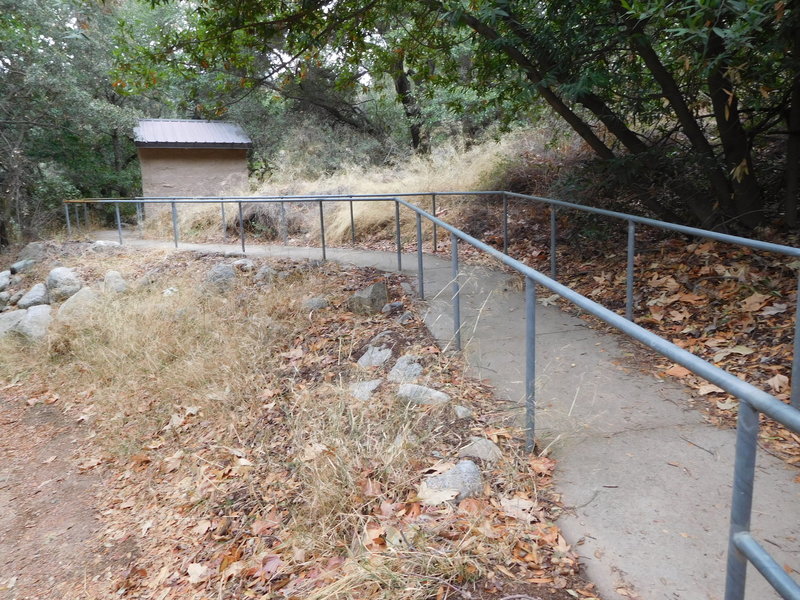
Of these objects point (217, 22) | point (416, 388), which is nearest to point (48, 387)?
point (217, 22)

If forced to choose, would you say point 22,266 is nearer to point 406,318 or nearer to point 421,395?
point 406,318

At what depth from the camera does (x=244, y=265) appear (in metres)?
8.75

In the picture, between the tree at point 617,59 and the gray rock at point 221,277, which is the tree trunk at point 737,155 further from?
the gray rock at point 221,277

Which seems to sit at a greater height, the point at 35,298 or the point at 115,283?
the point at 115,283

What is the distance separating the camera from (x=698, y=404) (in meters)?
3.54

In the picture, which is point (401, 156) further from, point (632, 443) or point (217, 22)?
point (632, 443)

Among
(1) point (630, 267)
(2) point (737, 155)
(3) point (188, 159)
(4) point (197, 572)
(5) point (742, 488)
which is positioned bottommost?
(4) point (197, 572)

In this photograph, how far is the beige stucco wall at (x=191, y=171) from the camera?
720 inches

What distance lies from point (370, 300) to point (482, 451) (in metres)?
3.21

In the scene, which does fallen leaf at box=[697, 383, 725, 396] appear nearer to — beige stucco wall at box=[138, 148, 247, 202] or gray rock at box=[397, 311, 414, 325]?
gray rock at box=[397, 311, 414, 325]

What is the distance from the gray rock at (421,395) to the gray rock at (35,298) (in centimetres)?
808

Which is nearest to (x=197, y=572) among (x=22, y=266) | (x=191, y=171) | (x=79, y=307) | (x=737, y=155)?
(x=737, y=155)

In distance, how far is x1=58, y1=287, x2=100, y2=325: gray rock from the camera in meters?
8.14

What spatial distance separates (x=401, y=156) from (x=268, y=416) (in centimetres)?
1292
